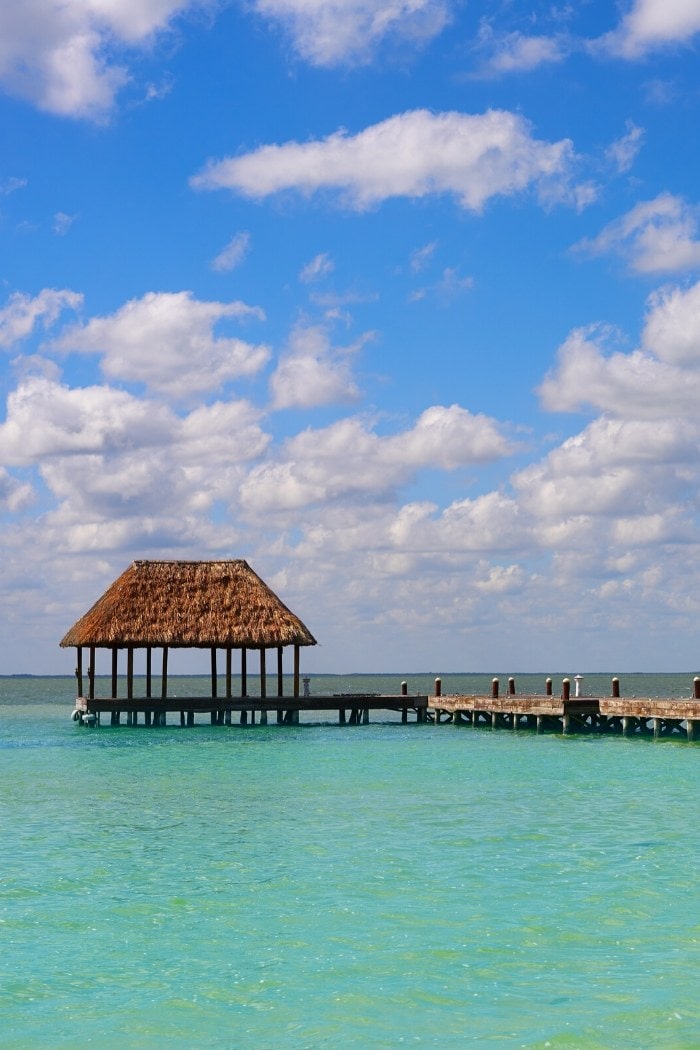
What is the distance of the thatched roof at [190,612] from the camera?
48906 mm

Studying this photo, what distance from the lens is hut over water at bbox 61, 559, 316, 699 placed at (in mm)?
48906

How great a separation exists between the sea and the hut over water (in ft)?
62.8

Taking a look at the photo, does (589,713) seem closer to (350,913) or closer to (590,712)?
(590,712)

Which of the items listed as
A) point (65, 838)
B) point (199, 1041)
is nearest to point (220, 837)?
point (65, 838)

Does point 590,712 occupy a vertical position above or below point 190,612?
below

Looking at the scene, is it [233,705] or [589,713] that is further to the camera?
[233,705]

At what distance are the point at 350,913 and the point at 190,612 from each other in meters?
35.3

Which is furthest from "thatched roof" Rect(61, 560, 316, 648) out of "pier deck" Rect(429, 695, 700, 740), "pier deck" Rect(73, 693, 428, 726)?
"pier deck" Rect(429, 695, 700, 740)

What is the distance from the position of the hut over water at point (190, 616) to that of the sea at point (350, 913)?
62.8 ft

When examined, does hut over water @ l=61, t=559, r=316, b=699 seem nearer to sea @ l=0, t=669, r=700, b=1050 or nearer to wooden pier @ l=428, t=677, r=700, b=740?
wooden pier @ l=428, t=677, r=700, b=740

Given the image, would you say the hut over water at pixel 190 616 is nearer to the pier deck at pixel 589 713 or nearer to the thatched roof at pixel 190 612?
the thatched roof at pixel 190 612

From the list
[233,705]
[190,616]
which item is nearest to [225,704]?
[233,705]

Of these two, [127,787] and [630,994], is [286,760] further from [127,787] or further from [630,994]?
[630,994]

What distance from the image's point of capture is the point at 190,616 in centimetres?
4972
